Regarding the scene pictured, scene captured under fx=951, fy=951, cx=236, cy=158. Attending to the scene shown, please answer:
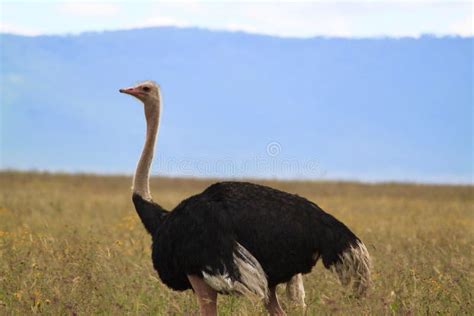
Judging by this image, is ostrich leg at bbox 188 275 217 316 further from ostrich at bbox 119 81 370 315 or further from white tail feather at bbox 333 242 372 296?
white tail feather at bbox 333 242 372 296

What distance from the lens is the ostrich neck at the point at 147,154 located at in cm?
727

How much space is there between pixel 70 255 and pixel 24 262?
0.47 m

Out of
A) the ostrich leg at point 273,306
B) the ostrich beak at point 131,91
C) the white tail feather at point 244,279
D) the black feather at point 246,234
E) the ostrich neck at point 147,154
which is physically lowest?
the ostrich leg at point 273,306

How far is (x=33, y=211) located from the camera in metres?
16.2

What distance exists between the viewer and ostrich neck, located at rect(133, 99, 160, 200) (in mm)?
7275

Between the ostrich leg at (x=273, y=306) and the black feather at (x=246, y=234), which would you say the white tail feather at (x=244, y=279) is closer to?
the black feather at (x=246, y=234)

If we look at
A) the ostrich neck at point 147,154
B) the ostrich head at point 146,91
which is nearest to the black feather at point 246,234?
the ostrich neck at point 147,154

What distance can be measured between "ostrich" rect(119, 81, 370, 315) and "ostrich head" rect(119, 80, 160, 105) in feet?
4.82

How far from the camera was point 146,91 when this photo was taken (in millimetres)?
7684

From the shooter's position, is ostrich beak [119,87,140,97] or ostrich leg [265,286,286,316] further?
ostrich beak [119,87,140,97]

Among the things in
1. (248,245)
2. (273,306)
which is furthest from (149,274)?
(248,245)

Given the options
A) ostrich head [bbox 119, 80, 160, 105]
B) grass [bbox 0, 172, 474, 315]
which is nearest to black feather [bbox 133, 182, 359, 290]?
grass [bbox 0, 172, 474, 315]

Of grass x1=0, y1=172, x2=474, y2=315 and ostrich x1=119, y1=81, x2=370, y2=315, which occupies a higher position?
ostrich x1=119, y1=81, x2=370, y2=315

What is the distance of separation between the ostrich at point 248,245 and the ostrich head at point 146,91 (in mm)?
1469
